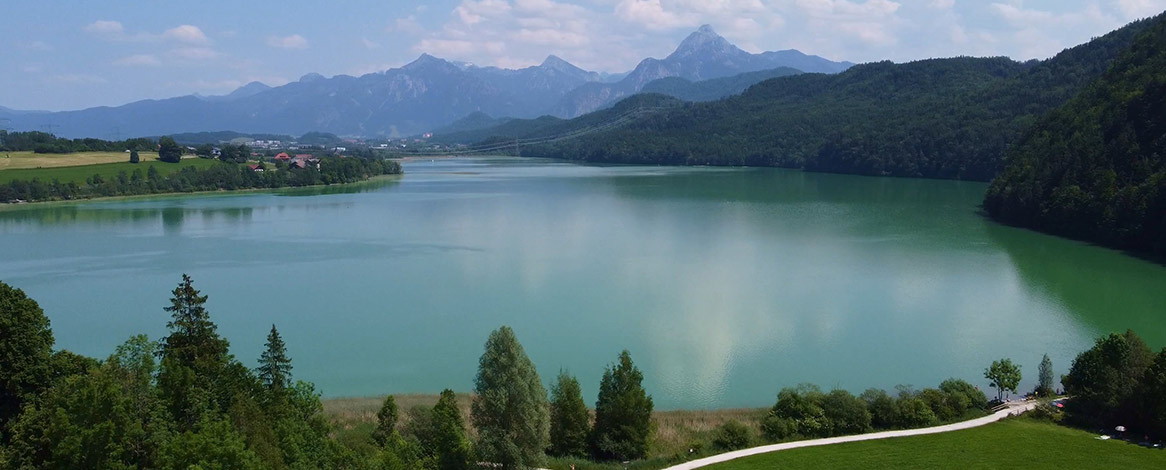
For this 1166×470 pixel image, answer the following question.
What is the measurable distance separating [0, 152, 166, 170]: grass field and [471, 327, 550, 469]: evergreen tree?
Answer: 58997mm

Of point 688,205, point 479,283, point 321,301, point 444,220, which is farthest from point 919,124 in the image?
point 321,301

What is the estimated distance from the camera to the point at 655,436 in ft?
40.0

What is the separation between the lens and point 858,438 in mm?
11914

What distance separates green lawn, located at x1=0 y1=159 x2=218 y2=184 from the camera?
175ft

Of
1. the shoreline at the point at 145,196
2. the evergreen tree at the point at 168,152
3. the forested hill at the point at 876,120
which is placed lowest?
the shoreline at the point at 145,196

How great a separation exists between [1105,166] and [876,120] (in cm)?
4979

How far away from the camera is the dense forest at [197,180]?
166 ft

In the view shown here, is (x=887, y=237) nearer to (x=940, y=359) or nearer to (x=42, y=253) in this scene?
(x=940, y=359)

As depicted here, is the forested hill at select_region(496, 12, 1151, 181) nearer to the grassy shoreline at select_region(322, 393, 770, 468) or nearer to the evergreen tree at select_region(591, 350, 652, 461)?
the grassy shoreline at select_region(322, 393, 770, 468)

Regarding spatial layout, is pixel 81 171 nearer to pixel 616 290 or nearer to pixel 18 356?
pixel 616 290

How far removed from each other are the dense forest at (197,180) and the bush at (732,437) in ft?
173

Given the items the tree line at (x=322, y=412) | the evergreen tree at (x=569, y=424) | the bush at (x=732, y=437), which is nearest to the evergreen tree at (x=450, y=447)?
the tree line at (x=322, y=412)

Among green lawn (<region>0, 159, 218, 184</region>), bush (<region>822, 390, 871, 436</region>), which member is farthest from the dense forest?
bush (<region>822, 390, 871, 436</region>)

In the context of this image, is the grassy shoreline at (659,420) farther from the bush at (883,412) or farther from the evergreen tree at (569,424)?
the bush at (883,412)
